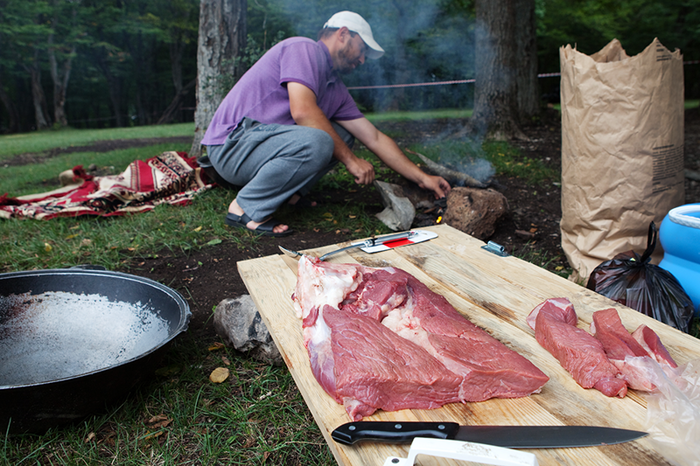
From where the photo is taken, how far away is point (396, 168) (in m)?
4.29

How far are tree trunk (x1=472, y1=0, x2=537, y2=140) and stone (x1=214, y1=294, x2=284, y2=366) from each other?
6.31 m

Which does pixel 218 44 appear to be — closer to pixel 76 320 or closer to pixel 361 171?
pixel 361 171

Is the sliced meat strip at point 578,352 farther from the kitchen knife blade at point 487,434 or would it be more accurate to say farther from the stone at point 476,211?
the stone at point 476,211

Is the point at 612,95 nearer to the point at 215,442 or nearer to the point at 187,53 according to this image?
the point at 215,442

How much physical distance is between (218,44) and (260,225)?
3.18 m

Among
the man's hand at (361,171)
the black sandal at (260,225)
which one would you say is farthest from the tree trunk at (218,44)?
the man's hand at (361,171)

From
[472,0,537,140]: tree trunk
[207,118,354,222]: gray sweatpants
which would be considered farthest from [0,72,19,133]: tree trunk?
[207,118,354,222]: gray sweatpants

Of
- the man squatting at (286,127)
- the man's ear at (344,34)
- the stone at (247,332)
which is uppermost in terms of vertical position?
the man's ear at (344,34)

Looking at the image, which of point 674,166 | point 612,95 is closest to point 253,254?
point 612,95

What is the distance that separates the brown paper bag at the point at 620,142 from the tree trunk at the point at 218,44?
4.33 metres

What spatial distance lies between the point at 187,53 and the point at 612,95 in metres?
31.3

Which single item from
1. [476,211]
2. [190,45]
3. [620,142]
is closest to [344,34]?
[476,211]

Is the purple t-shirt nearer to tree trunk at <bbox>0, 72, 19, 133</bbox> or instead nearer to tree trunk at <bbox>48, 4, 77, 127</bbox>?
tree trunk at <bbox>48, 4, 77, 127</bbox>

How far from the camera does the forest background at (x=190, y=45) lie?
47.8ft
